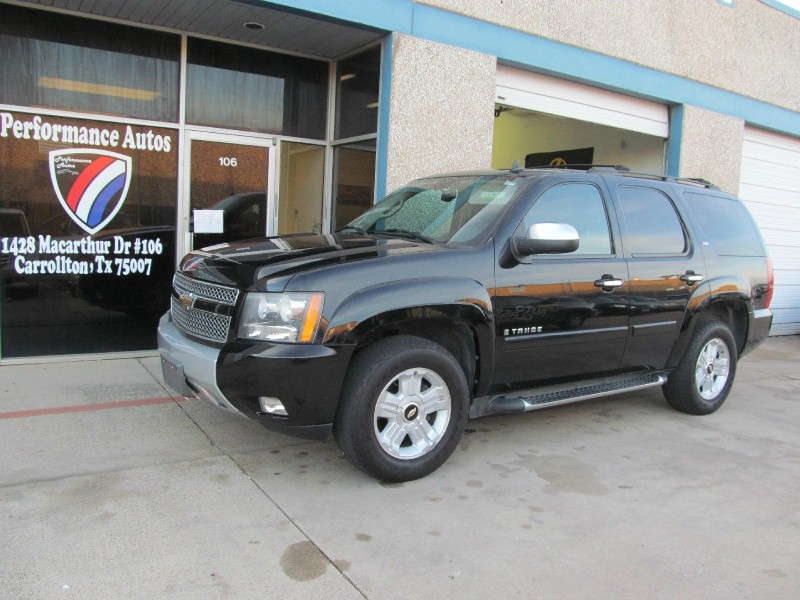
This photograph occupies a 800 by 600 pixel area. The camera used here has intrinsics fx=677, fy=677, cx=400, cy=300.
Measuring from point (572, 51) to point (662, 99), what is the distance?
2.05m

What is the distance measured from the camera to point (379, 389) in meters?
3.83

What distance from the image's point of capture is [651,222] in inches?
209

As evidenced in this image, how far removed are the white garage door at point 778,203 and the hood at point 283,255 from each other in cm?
913

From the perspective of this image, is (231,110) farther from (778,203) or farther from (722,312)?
(778,203)

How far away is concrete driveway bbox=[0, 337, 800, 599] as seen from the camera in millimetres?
3033

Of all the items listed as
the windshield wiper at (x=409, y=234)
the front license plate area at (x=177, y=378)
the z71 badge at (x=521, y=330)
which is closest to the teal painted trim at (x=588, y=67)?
the windshield wiper at (x=409, y=234)

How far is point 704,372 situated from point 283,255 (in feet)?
12.7

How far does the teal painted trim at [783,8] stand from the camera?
11188 millimetres

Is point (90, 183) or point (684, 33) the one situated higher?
point (684, 33)

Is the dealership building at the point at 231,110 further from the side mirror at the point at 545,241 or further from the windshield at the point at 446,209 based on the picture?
the side mirror at the point at 545,241

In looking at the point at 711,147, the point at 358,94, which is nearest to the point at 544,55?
the point at 358,94

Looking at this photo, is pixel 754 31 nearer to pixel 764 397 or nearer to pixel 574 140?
pixel 574 140

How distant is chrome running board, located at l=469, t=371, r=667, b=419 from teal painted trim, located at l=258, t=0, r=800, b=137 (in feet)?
14.0

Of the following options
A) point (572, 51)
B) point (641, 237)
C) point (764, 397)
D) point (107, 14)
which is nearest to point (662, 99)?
point (572, 51)
